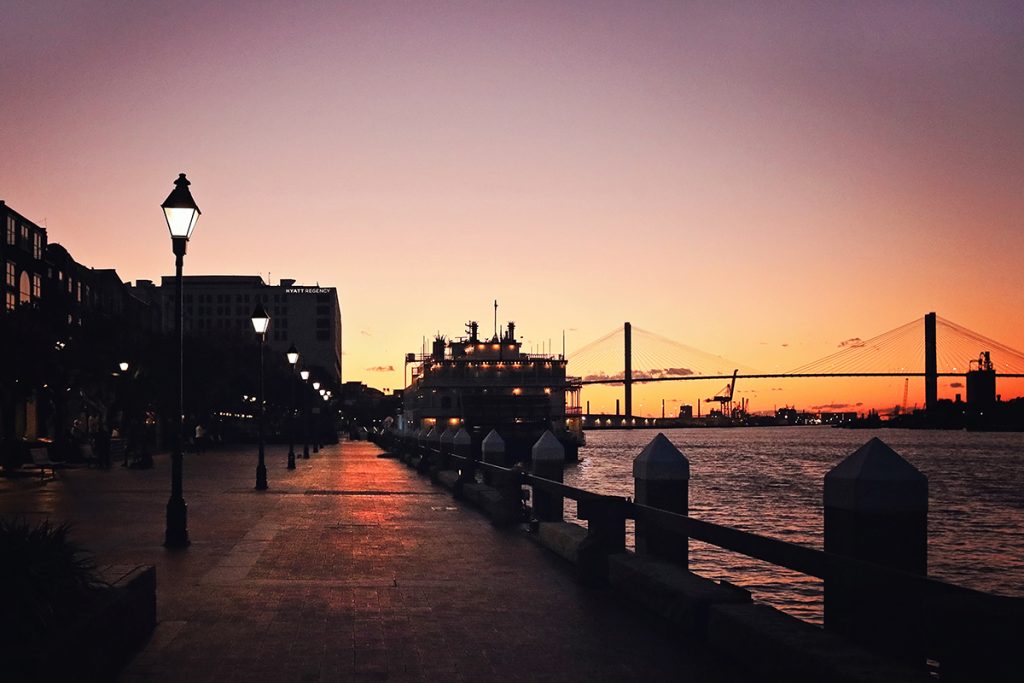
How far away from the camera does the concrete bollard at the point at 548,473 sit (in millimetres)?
16047

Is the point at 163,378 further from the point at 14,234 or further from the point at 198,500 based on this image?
the point at 198,500

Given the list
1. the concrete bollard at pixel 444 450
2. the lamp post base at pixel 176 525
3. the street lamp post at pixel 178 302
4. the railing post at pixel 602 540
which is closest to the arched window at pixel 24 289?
the concrete bollard at pixel 444 450

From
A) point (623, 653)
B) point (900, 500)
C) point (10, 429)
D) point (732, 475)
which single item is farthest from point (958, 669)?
point (732, 475)

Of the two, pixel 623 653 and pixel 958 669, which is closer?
pixel 958 669

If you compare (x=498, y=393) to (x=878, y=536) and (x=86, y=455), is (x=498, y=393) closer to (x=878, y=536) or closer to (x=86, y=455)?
(x=86, y=455)

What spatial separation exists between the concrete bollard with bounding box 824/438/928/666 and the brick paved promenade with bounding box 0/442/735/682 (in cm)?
114

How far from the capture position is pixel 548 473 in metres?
16.4

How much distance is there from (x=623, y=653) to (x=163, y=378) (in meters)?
60.7

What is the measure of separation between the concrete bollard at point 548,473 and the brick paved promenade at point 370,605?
53 cm

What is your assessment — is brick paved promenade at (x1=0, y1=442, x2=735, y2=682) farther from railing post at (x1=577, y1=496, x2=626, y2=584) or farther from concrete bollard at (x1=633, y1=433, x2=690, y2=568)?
concrete bollard at (x1=633, y1=433, x2=690, y2=568)

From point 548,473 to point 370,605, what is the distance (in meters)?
6.27

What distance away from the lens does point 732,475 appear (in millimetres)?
76125

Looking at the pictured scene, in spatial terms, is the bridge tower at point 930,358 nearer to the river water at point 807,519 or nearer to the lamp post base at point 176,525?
the river water at point 807,519

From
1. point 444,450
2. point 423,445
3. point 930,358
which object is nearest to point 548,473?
point 444,450
